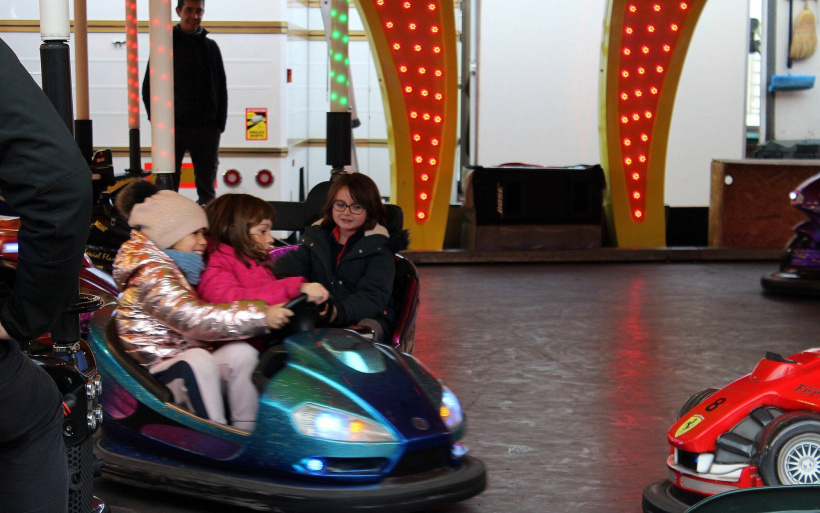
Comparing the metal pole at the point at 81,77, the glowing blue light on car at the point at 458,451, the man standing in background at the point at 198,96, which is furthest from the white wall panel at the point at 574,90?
the glowing blue light on car at the point at 458,451

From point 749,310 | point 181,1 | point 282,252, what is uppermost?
point 181,1

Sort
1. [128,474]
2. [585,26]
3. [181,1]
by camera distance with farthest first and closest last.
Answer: [585,26], [181,1], [128,474]

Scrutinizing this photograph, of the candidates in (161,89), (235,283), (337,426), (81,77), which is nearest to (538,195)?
(81,77)

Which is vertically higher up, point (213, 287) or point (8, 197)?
point (8, 197)

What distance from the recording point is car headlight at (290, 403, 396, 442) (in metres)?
2.59

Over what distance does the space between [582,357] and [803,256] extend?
2.40 m

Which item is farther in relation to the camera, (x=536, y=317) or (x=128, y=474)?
(x=536, y=317)

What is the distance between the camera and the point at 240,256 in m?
3.10

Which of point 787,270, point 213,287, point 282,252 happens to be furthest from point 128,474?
point 787,270

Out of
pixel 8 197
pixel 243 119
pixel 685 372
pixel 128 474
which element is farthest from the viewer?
pixel 243 119

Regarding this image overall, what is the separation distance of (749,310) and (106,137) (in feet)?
16.3

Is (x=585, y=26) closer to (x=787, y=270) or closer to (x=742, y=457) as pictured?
(x=787, y=270)

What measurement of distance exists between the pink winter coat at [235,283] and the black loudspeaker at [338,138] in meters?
2.04

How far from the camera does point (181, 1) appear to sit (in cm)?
627
